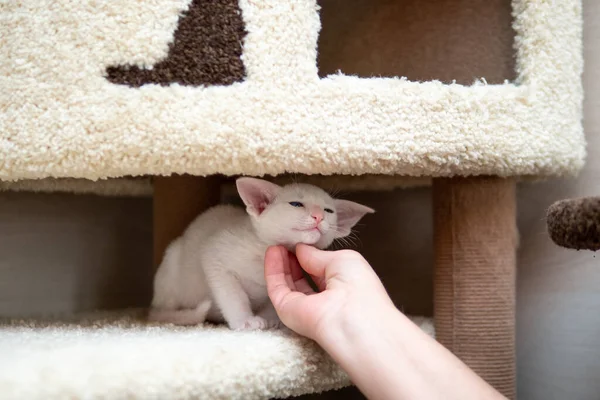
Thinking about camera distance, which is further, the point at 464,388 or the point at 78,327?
the point at 78,327

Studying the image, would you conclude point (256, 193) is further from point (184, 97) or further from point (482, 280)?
point (482, 280)

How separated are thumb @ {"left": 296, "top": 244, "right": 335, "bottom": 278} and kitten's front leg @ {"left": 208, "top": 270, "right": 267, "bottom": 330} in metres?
0.17

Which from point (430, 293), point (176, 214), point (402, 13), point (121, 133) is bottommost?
point (430, 293)

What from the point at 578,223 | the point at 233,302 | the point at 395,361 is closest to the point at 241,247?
the point at 233,302

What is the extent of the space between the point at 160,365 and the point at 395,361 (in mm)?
305

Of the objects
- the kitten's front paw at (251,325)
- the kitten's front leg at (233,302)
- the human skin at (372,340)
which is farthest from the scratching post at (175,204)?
the human skin at (372,340)

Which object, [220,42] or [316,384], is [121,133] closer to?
[220,42]

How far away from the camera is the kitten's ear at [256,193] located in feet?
3.29

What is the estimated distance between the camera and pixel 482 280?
104 centimetres

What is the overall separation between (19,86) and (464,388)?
2.58 ft

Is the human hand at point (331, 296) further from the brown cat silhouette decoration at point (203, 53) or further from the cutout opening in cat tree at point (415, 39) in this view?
the cutout opening in cat tree at point (415, 39)

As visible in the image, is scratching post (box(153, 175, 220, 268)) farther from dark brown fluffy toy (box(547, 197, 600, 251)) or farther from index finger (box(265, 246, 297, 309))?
dark brown fluffy toy (box(547, 197, 600, 251))

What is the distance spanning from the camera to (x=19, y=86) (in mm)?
839

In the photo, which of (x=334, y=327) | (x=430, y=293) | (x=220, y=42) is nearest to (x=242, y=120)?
(x=220, y=42)
